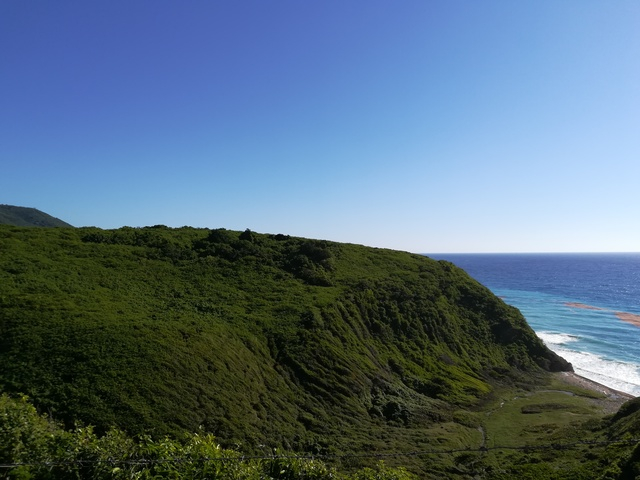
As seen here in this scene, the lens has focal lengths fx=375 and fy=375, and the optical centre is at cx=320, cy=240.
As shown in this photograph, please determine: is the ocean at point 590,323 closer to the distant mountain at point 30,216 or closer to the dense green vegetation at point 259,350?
the dense green vegetation at point 259,350

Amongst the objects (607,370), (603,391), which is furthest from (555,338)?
(603,391)

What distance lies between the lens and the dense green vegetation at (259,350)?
80.7 ft

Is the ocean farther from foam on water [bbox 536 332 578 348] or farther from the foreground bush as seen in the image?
the foreground bush

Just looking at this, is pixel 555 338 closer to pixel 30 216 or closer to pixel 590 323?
pixel 590 323

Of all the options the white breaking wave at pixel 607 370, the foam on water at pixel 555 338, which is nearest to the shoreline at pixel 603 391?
the white breaking wave at pixel 607 370

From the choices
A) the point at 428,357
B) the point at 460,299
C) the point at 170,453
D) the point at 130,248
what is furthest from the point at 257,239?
the point at 170,453

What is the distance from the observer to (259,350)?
1388 inches

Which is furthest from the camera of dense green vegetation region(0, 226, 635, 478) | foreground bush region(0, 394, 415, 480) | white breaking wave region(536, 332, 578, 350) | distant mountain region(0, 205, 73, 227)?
distant mountain region(0, 205, 73, 227)

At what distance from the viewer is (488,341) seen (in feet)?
198

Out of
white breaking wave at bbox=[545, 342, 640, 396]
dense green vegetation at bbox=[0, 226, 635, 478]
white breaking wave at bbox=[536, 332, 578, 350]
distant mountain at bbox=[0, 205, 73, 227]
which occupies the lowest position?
white breaking wave at bbox=[545, 342, 640, 396]

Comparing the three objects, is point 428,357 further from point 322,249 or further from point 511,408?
point 322,249

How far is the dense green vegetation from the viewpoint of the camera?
24.6 m

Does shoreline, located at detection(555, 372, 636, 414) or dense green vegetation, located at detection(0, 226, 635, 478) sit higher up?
dense green vegetation, located at detection(0, 226, 635, 478)

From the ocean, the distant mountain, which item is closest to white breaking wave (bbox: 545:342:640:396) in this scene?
the ocean
